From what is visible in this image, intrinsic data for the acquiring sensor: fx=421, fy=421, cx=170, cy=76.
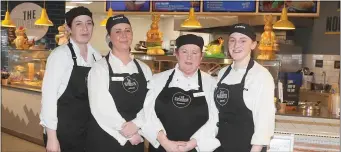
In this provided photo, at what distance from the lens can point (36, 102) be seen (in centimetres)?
636

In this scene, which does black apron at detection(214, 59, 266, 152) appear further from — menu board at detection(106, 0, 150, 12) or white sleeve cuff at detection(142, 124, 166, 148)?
menu board at detection(106, 0, 150, 12)

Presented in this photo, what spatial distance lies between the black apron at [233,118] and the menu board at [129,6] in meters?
4.13

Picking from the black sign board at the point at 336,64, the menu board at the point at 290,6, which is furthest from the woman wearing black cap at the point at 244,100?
the black sign board at the point at 336,64

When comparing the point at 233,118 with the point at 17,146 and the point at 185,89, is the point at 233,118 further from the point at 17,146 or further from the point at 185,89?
the point at 17,146

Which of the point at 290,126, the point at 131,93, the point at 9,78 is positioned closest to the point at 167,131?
the point at 131,93

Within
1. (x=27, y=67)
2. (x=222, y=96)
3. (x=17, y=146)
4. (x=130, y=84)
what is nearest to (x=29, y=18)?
(x=27, y=67)

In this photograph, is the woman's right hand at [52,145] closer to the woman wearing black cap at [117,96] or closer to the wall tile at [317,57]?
→ the woman wearing black cap at [117,96]

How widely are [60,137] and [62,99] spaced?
0.88 feet

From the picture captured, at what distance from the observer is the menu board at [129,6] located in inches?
261

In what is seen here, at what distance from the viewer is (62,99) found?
288cm

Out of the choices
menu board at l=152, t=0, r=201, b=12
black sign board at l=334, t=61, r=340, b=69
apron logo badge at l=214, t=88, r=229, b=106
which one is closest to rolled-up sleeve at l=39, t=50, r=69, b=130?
apron logo badge at l=214, t=88, r=229, b=106

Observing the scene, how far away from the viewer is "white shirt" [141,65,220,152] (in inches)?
107

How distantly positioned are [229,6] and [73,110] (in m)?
3.71

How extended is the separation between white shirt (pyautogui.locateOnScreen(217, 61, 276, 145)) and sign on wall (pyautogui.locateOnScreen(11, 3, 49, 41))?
21.2 ft
